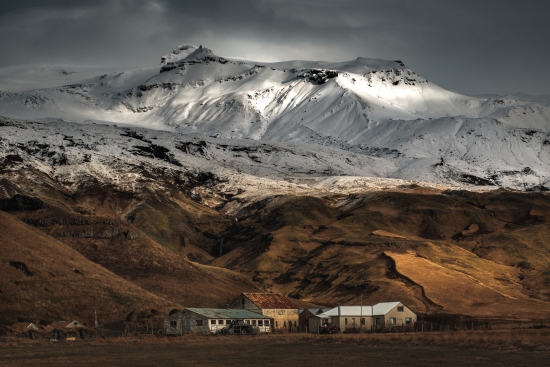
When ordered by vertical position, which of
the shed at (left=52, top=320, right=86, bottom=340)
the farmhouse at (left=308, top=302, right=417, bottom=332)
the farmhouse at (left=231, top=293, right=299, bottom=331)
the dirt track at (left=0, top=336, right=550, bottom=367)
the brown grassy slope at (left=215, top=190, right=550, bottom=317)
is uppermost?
the brown grassy slope at (left=215, top=190, right=550, bottom=317)

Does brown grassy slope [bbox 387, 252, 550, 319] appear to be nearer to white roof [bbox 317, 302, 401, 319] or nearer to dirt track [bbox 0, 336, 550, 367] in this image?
white roof [bbox 317, 302, 401, 319]

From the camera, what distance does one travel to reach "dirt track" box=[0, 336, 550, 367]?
63.4 m

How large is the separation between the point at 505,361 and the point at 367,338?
23.6 meters

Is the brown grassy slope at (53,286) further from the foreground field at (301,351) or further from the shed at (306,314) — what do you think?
the foreground field at (301,351)

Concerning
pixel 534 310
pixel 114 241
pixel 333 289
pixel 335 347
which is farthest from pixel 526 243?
pixel 335 347

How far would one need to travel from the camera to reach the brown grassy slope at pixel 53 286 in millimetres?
111938

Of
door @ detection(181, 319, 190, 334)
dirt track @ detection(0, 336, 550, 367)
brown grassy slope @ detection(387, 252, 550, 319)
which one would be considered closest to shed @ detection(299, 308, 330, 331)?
door @ detection(181, 319, 190, 334)

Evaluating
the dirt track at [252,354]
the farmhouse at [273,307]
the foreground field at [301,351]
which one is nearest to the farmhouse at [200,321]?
the farmhouse at [273,307]

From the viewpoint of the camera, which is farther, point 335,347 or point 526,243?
point 526,243

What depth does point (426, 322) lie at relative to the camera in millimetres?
111375

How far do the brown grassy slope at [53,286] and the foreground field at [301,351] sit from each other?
889 inches

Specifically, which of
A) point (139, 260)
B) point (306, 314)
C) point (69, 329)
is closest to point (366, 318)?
point (306, 314)

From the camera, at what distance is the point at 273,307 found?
121m

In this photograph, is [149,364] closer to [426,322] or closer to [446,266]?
[426,322]
